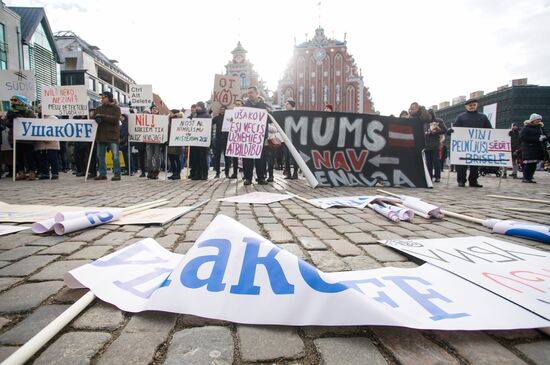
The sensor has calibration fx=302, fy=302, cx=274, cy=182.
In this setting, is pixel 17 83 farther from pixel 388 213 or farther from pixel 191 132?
pixel 388 213

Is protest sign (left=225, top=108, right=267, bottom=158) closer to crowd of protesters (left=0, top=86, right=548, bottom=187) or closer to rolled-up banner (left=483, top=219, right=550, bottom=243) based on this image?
crowd of protesters (left=0, top=86, right=548, bottom=187)

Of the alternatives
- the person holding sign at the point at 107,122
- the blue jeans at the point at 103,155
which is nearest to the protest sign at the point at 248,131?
the person holding sign at the point at 107,122

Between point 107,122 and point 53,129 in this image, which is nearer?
point 107,122

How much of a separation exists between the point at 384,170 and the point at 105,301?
252 inches

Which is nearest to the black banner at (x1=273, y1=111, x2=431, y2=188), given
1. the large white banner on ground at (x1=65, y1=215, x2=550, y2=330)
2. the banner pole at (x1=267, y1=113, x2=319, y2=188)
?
the banner pole at (x1=267, y1=113, x2=319, y2=188)

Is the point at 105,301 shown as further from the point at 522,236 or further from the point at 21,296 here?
the point at 522,236

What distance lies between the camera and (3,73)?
976 centimetres

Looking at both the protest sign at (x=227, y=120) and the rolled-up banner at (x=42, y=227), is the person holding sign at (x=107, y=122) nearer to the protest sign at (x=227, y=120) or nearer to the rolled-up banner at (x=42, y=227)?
the protest sign at (x=227, y=120)

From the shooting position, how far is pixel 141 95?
1116 centimetres

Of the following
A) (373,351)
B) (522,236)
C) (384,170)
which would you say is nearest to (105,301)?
(373,351)

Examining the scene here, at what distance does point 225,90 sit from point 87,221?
25.1 feet

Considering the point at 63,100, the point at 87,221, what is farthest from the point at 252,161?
the point at 63,100

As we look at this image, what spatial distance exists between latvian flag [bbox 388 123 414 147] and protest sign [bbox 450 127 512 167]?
152 cm

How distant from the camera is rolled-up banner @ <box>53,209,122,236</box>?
2.37m
